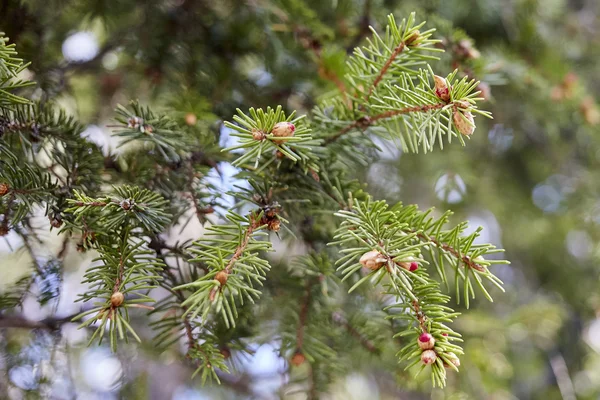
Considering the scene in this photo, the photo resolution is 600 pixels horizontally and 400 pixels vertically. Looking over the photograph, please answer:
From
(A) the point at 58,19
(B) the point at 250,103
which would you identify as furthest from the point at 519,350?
(A) the point at 58,19

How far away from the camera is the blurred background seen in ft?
2.22

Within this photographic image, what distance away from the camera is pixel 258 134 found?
0.38 m

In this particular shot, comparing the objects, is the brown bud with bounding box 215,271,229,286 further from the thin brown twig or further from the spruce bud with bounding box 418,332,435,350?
the spruce bud with bounding box 418,332,435,350

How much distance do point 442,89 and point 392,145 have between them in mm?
269

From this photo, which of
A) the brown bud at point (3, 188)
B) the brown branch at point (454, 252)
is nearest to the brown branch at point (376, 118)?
the brown branch at point (454, 252)

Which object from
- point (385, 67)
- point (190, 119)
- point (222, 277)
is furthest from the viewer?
point (190, 119)

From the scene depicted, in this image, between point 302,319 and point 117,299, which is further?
point 302,319

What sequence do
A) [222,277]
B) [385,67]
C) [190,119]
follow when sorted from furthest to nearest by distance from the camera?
[190,119], [385,67], [222,277]

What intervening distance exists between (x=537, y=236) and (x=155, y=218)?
1.08 metres

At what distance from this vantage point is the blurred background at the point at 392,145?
676 mm

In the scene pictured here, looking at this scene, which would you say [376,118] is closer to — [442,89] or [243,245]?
[442,89]

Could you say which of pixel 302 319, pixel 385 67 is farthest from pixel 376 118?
pixel 302 319

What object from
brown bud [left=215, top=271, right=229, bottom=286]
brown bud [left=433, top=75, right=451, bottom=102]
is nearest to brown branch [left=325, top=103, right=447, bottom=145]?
brown bud [left=433, top=75, right=451, bottom=102]

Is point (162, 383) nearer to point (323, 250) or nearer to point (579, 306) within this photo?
point (323, 250)
